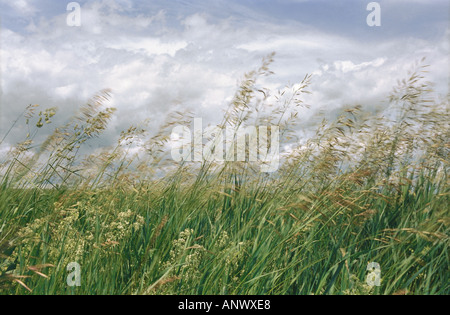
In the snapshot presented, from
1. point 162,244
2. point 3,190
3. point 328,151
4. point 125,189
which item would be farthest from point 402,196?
point 3,190

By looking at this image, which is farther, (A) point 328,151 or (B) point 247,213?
(A) point 328,151

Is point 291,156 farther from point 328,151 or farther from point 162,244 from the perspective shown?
point 162,244

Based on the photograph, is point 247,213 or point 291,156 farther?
point 291,156

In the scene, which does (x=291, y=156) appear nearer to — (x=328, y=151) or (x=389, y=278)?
(x=328, y=151)

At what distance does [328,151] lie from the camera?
3.64 metres

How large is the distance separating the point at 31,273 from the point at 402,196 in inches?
119
